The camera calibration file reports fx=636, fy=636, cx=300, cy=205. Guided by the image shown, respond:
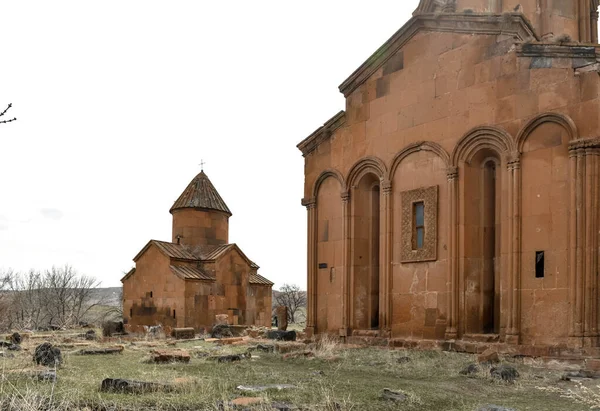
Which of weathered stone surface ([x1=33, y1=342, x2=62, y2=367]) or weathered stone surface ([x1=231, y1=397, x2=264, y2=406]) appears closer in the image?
weathered stone surface ([x1=231, y1=397, x2=264, y2=406])

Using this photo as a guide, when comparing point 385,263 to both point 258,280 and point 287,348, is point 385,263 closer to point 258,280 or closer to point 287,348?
point 287,348

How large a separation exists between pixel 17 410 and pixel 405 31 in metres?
11.5

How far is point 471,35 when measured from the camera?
12961 millimetres

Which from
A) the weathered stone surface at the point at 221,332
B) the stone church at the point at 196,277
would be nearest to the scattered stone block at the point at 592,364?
the weathered stone surface at the point at 221,332

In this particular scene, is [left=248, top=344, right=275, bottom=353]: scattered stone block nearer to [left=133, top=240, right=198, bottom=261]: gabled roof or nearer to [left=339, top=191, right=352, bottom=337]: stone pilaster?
[left=339, top=191, right=352, bottom=337]: stone pilaster

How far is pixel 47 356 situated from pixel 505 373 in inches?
279

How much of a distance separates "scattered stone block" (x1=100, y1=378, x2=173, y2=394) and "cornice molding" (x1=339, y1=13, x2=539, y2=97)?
362 inches

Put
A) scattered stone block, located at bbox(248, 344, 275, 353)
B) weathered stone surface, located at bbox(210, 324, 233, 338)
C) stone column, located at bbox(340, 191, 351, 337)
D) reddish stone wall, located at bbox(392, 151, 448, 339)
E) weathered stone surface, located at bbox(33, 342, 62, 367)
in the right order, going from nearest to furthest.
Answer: weathered stone surface, located at bbox(33, 342, 62, 367) < reddish stone wall, located at bbox(392, 151, 448, 339) < scattered stone block, located at bbox(248, 344, 275, 353) < stone column, located at bbox(340, 191, 351, 337) < weathered stone surface, located at bbox(210, 324, 233, 338)

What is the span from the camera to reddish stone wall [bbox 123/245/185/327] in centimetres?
2331

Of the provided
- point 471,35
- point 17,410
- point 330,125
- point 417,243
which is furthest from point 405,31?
point 17,410

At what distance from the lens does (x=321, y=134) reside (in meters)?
16.2

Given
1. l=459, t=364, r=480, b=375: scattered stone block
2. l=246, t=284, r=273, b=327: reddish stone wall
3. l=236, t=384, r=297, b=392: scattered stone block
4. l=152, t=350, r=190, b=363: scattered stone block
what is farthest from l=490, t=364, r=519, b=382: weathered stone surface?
l=246, t=284, r=273, b=327: reddish stone wall

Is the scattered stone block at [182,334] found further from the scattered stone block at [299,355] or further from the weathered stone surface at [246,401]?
the weathered stone surface at [246,401]

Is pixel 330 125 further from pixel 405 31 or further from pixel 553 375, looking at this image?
pixel 553 375
